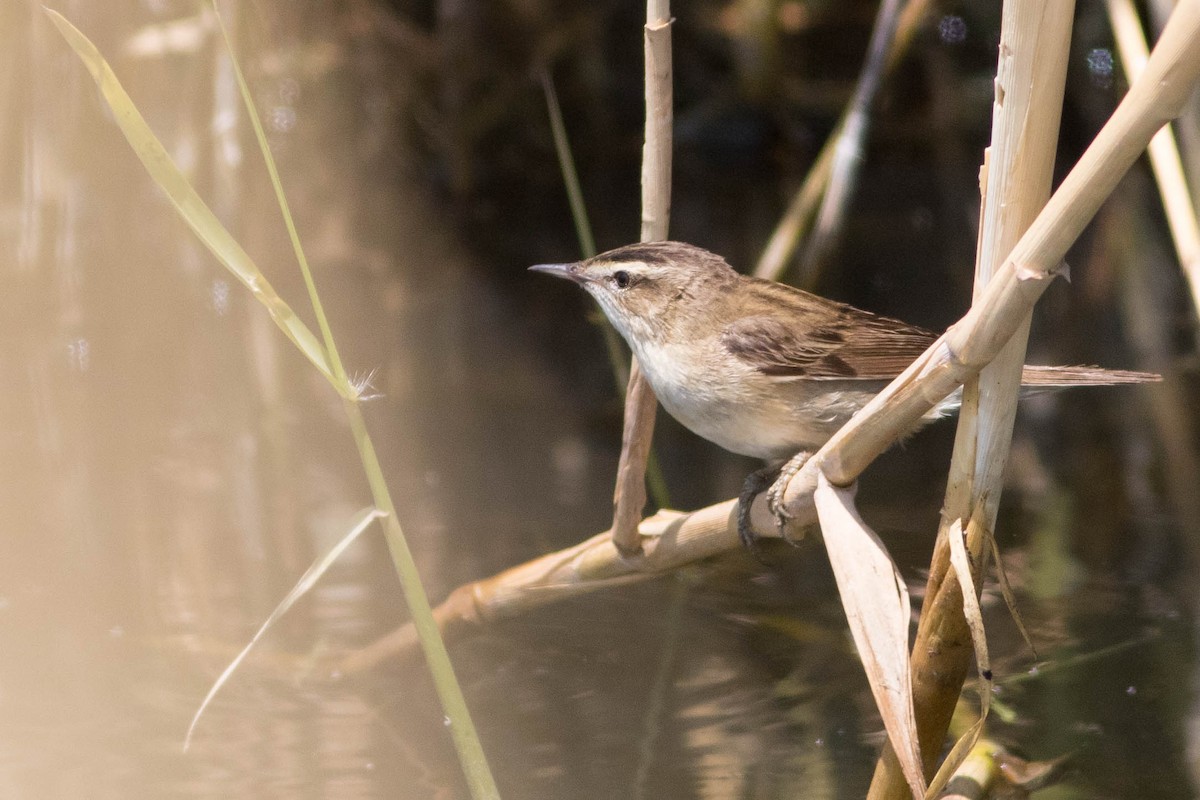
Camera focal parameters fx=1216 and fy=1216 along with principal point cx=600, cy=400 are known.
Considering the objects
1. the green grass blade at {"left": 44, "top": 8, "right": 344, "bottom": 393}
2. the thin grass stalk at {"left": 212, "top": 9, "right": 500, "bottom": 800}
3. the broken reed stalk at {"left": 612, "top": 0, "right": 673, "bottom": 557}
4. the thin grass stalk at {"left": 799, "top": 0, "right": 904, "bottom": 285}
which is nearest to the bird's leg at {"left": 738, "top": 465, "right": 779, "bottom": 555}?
the broken reed stalk at {"left": 612, "top": 0, "right": 673, "bottom": 557}

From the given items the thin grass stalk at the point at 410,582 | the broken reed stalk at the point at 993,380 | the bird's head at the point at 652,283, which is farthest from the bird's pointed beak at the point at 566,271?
the broken reed stalk at the point at 993,380

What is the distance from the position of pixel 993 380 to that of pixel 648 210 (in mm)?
934

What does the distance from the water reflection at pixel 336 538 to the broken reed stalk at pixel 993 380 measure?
68cm

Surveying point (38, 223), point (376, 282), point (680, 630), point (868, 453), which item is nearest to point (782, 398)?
point (868, 453)

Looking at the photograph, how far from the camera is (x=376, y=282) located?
6.01 metres

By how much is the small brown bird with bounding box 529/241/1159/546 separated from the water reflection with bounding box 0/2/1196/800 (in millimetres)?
690

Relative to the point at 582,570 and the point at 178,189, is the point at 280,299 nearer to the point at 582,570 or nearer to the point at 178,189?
the point at 178,189

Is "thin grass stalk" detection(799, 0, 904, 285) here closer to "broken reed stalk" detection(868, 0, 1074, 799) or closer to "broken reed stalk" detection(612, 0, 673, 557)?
"broken reed stalk" detection(612, 0, 673, 557)

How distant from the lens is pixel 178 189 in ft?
5.97

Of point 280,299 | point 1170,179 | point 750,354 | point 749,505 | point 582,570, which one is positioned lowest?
point 582,570

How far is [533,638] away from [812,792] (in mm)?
969

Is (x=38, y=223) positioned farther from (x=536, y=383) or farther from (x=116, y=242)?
(x=536, y=383)

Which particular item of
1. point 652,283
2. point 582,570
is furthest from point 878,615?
point 652,283

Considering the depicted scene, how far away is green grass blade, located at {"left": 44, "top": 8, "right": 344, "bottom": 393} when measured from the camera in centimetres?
178
